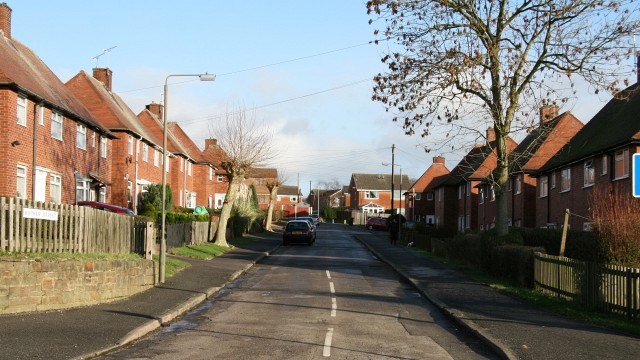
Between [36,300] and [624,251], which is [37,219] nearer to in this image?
[36,300]

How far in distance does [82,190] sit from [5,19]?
8.17 meters

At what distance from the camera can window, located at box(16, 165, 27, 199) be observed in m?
25.1

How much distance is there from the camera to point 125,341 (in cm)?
1088

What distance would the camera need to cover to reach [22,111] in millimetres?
25375

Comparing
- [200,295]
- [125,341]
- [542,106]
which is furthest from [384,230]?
[125,341]

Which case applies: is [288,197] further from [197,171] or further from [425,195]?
[197,171]

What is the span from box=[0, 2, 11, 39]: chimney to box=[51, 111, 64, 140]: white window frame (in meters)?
4.20

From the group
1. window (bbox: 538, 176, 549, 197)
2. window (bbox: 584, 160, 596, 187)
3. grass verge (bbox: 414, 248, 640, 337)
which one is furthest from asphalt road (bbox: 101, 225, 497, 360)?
window (bbox: 538, 176, 549, 197)

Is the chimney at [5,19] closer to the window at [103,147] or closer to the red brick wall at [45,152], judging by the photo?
the red brick wall at [45,152]

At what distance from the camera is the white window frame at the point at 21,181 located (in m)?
25.0

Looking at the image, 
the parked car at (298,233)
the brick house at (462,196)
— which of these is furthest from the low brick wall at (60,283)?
the brick house at (462,196)

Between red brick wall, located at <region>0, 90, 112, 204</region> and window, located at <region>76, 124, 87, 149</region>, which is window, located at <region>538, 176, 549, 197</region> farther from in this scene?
window, located at <region>76, 124, 87, 149</region>

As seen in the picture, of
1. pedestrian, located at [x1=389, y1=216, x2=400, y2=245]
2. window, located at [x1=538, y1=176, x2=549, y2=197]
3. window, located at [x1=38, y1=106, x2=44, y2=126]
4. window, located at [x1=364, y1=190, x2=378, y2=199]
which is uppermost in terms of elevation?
window, located at [x1=38, y1=106, x2=44, y2=126]

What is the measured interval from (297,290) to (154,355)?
32.2 ft
